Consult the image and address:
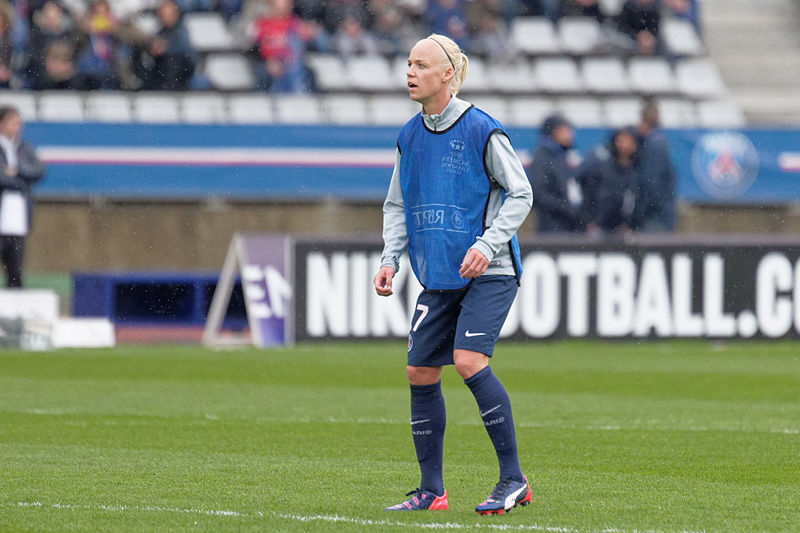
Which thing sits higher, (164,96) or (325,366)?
(164,96)

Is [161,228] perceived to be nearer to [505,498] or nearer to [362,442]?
[362,442]

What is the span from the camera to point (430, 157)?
5891mm

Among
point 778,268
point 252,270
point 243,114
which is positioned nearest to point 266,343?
point 252,270

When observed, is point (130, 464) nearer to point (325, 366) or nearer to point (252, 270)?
point (325, 366)

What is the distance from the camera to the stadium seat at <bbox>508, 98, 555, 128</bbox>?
72.4 ft

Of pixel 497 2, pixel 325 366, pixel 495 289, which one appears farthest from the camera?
pixel 497 2

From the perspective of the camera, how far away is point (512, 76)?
2394 cm

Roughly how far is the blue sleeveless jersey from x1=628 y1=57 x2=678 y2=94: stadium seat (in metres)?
18.6

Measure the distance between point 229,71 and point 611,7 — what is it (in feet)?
23.4

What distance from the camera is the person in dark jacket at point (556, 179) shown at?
1582 cm

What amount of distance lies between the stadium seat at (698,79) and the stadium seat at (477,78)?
326 centimetres

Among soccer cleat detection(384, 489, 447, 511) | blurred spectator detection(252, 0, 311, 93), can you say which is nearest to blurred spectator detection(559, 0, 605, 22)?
blurred spectator detection(252, 0, 311, 93)

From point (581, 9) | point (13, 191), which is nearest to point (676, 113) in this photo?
point (581, 9)

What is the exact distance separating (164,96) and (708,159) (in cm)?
796
